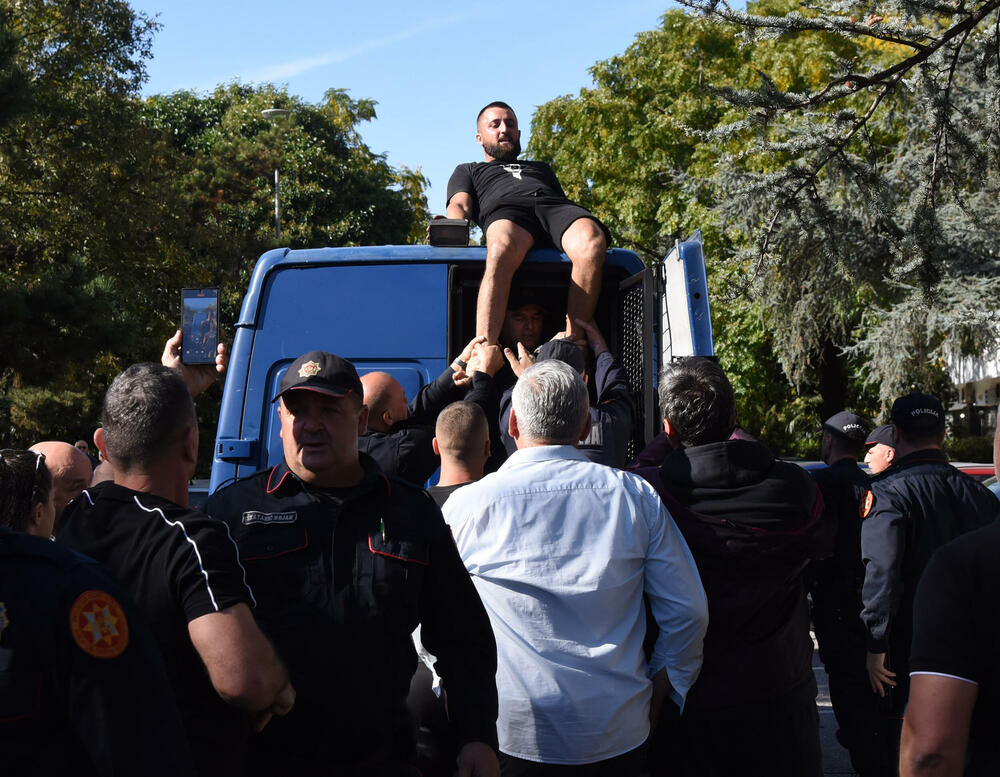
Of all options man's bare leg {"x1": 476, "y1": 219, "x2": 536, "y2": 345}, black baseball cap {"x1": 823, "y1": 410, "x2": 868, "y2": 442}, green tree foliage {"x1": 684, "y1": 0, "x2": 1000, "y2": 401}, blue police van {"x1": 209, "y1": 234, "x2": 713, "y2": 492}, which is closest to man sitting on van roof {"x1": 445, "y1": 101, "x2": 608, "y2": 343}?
man's bare leg {"x1": 476, "y1": 219, "x2": 536, "y2": 345}

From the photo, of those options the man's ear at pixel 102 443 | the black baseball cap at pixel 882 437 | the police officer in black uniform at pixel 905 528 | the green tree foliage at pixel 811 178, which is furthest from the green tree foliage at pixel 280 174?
the man's ear at pixel 102 443

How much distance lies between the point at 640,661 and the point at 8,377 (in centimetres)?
1824

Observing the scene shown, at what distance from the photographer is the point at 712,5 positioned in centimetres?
576

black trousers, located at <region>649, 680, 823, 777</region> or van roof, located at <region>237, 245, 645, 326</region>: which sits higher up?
van roof, located at <region>237, 245, 645, 326</region>

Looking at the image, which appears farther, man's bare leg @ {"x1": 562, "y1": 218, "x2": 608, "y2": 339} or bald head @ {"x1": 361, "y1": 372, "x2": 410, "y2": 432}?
man's bare leg @ {"x1": 562, "y1": 218, "x2": 608, "y2": 339}

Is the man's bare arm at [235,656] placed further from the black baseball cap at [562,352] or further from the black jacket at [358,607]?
the black baseball cap at [562,352]

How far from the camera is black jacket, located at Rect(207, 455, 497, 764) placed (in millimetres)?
2523

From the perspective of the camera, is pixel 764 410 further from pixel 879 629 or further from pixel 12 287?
pixel 879 629

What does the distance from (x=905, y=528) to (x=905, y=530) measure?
0.03 feet

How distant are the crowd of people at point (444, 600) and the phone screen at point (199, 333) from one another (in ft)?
0.18

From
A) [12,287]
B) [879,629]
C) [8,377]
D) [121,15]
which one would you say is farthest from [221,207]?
[879,629]

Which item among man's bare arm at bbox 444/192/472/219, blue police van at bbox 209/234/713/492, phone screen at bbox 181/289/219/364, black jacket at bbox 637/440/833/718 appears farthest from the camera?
man's bare arm at bbox 444/192/472/219

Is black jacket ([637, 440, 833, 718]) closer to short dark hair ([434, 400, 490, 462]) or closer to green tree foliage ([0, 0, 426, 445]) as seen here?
short dark hair ([434, 400, 490, 462])

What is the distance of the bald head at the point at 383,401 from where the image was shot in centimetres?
435
